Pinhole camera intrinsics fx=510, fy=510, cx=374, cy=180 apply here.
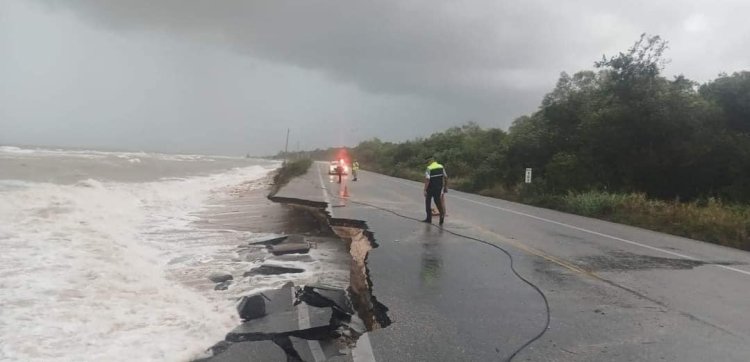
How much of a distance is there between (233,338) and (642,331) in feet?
12.6

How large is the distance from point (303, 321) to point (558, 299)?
291cm

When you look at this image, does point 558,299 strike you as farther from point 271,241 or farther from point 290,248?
point 271,241

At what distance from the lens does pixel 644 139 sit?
19.8 m

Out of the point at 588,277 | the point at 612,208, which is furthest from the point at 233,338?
the point at 612,208

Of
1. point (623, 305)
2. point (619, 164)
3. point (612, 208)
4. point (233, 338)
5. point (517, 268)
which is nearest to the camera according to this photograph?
point (233, 338)

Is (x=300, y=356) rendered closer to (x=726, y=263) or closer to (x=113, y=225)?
(x=726, y=263)

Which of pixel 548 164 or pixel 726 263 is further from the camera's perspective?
pixel 548 164

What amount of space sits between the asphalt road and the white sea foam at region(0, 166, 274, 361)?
203 centimetres

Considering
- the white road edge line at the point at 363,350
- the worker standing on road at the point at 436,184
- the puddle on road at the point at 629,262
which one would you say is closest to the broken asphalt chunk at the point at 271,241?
the worker standing on road at the point at 436,184

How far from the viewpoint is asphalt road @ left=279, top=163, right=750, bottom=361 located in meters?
4.33

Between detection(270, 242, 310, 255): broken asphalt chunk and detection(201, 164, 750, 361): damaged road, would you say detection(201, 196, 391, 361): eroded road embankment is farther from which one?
detection(270, 242, 310, 255): broken asphalt chunk

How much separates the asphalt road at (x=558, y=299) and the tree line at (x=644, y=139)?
314 inches

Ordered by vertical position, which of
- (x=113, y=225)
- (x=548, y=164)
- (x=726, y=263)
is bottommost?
(x=113, y=225)

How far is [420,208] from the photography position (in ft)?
54.2
